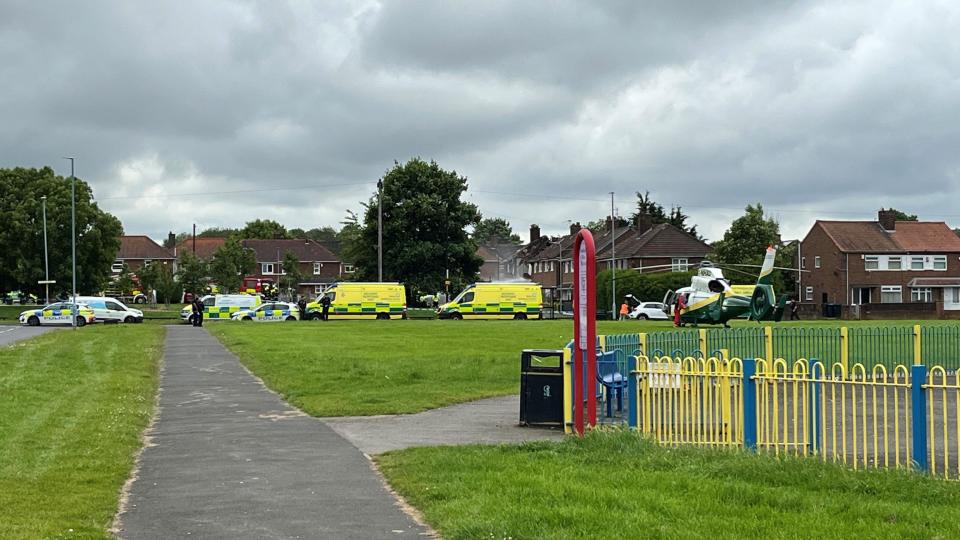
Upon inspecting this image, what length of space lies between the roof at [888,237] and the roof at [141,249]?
89.0 meters

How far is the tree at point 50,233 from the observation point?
81000 mm

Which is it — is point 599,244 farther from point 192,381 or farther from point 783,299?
point 192,381

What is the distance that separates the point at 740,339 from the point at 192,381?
11889 mm

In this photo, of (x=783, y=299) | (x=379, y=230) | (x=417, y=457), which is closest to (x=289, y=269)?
(x=379, y=230)

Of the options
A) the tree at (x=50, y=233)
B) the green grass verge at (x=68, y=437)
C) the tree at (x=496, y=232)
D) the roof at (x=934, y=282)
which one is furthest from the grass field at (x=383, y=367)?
the tree at (x=496, y=232)

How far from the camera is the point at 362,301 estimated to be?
7012cm

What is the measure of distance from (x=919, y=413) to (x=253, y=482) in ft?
20.0

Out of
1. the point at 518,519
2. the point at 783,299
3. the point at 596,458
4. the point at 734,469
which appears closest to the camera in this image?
the point at 518,519

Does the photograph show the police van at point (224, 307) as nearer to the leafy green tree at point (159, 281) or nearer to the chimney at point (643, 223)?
the leafy green tree at point (159, 281)

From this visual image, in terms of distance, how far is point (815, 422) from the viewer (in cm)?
1105

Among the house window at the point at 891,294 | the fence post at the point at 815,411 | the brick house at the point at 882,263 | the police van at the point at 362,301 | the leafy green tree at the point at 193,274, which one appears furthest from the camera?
the leafy green tree at the point at 193,274

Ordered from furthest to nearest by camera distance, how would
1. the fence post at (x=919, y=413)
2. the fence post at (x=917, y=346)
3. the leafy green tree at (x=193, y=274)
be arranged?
the leafy green tree at (x=193, y=274), the fence post at (x=917, y=346), the fence post at (x=919, y=413)

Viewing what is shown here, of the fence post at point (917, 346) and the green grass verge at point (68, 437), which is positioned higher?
the fence post at point (917, 346)

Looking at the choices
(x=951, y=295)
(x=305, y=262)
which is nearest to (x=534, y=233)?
(x=305, y=262)
